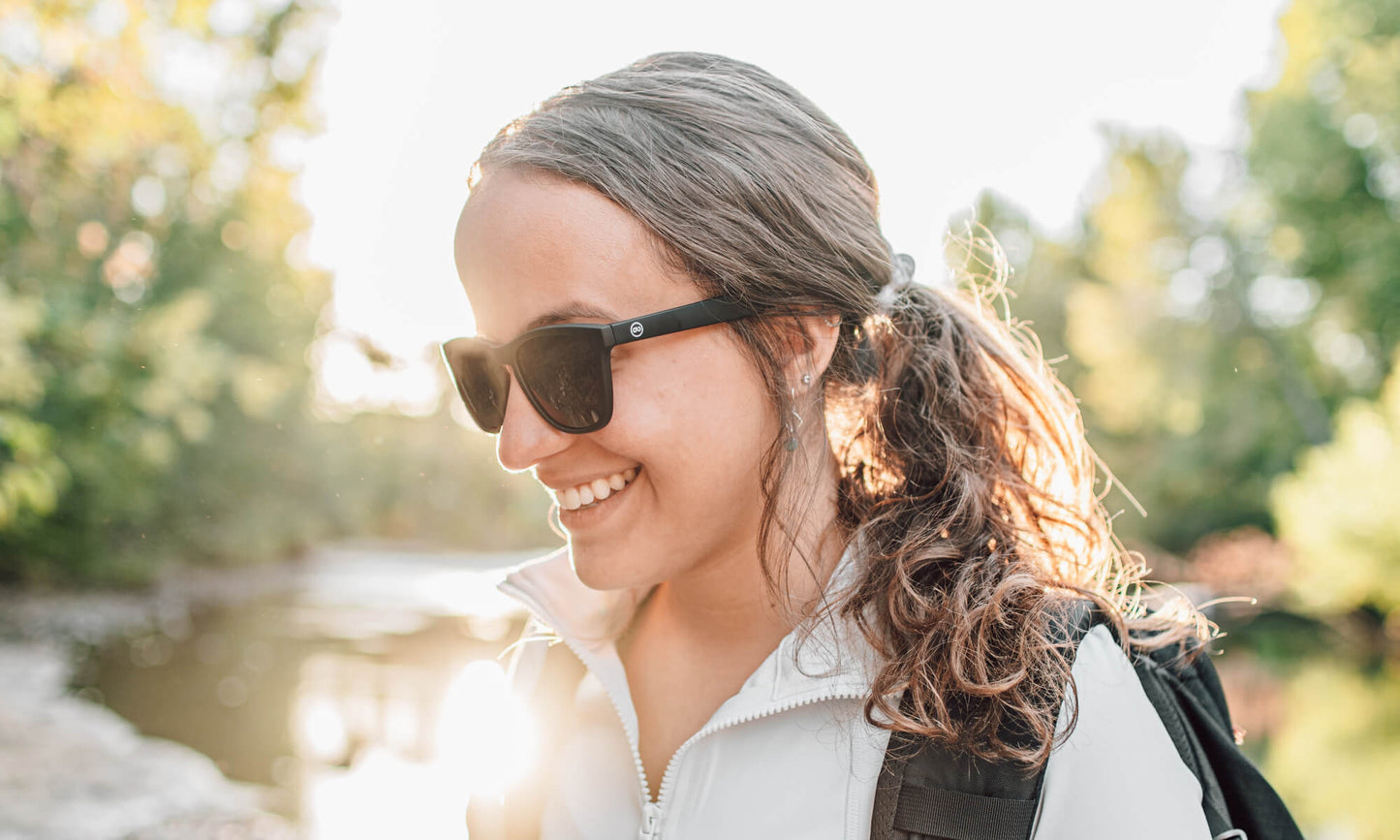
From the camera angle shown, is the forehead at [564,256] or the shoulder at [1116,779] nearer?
the shoulder at [1116,779]

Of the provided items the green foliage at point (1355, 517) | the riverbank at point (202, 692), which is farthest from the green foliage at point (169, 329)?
the green foliage at point (1355, 517)

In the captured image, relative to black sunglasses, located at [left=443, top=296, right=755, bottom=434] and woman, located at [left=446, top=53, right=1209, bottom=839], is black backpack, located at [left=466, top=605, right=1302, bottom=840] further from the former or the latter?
black sunglasses, located at [left=443, top=296, right=755, bottom=434]

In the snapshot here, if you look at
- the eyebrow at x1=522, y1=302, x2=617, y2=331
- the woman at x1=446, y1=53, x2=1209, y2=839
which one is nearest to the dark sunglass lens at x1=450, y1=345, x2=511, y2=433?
the woman at x1=446, y1=53, x2=1209, y2=839

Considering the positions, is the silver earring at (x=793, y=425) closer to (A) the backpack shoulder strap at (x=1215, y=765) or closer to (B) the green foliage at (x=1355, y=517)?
(A) the backpack shoulder strap at (x=1215, y=765)

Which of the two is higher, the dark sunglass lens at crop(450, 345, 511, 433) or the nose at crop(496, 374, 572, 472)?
the dark sunglass lens at crop(450, 345, 511, 433)

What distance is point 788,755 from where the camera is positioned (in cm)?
134

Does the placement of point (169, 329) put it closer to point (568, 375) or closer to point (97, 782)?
point (97, 782)

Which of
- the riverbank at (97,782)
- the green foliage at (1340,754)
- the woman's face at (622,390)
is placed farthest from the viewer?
the green foliage at (1340,754)

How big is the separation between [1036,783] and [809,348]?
668 mm

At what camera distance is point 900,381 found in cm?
157

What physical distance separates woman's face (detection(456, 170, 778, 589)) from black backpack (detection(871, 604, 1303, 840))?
16.7 inches

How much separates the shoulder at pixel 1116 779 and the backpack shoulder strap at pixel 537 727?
824mm

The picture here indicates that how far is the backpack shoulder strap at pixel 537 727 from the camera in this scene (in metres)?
1.57

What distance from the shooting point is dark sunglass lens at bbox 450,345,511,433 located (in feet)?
4.73
